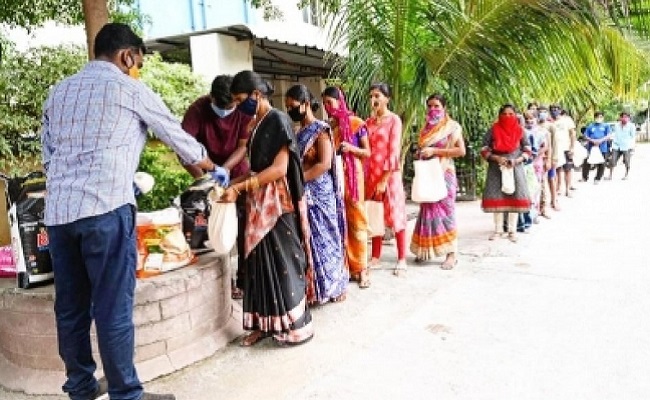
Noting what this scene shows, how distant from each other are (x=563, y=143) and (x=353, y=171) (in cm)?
558

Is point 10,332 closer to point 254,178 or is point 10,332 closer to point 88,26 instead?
point 254,178

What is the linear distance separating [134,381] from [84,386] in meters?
0.28

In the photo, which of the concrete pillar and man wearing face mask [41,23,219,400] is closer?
man wearing face mask [41,23,219,400]

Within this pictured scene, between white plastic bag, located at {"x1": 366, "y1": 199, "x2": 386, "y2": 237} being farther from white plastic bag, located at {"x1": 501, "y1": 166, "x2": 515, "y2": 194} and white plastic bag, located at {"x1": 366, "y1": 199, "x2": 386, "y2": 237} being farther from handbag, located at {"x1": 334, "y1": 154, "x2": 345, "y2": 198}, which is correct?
white plastic bag, located at {"x1": 501, "y1": 166, "x2": 515, "y2": 194}

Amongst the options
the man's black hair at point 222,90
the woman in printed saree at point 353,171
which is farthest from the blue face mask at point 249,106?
the woman in printed saree at point 353,171

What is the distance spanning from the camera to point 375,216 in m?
4.93

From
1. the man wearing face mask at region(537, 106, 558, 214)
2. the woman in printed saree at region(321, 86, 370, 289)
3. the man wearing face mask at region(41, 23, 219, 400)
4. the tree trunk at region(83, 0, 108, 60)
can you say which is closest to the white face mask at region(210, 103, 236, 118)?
the woman in printed saree at region(321, 86, 370, 289)

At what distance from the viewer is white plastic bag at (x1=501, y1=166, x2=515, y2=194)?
6.09m

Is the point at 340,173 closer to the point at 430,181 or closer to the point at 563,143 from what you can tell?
the point at 430,181

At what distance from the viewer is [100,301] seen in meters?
2.40

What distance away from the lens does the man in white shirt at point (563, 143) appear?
8.53 m

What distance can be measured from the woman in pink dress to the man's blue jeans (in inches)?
105

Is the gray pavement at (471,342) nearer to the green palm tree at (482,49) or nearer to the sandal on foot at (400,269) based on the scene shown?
the sandal on foot at (400,269)

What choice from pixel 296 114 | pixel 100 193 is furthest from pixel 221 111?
pixel 100 193
